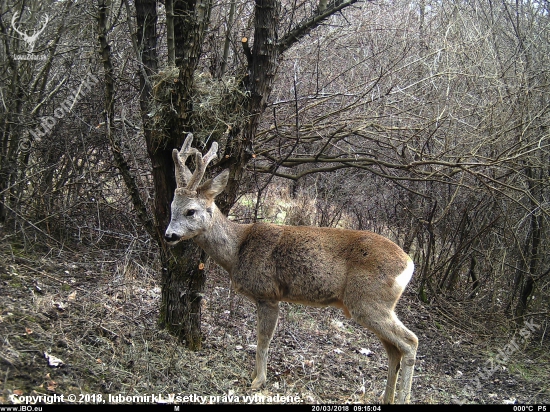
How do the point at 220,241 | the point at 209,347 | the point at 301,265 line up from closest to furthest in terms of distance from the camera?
1. the point at 301,265
2. the point at 220,241
3. the point at 209,347

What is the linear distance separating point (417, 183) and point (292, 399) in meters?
6.32

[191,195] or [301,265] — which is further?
[301,265]

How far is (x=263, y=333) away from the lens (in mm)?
6281

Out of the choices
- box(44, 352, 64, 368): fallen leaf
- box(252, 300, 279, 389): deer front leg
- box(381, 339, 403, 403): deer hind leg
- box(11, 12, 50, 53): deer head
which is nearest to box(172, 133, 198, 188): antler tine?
box(252, 300, 279, 389): deer front leg

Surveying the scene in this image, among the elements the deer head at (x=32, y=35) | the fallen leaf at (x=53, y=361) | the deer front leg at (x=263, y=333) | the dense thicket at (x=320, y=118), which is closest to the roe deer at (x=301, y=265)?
the deer front leg at (x=263, y=333)

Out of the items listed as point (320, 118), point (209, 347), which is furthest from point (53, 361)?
point (320, 118)

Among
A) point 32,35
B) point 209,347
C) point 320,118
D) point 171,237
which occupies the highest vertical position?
point 32,35

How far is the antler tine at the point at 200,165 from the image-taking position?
5945mm

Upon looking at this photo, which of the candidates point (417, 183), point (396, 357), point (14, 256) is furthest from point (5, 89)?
point (417, 183)

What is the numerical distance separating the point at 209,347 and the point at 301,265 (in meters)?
1.70

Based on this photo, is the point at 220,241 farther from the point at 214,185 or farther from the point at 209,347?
the point at 209,347

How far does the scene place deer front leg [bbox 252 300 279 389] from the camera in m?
6.24

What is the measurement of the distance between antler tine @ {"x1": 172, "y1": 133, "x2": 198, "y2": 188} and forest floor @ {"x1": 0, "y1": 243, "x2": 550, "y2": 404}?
Result: 1837 millimetres

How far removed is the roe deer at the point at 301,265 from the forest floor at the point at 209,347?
2.37ft
